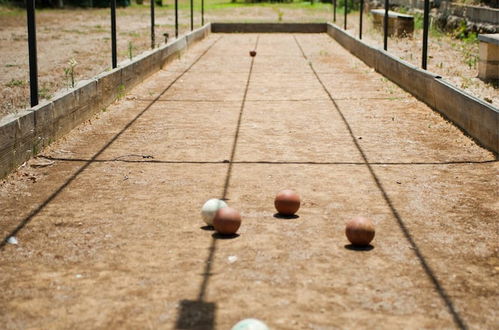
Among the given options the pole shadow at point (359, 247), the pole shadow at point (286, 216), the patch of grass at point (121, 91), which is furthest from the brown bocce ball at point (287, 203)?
the patch of grass at point (121, 91)

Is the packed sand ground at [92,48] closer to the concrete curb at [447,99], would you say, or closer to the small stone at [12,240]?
the concrete curb at [447,99]

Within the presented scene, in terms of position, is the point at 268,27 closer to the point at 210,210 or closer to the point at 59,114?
the point at 59,114

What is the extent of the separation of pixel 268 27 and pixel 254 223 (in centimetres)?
A: 2808

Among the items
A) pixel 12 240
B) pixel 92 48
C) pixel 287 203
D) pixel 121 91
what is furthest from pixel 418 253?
pixel 92 48

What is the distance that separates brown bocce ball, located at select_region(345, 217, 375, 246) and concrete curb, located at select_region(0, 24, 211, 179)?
344 centimetres

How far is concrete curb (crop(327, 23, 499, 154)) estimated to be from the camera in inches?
354

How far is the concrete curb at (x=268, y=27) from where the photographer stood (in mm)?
33125

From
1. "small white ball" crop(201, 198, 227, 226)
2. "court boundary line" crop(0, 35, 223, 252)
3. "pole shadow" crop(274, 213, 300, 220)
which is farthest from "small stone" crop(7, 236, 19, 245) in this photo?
"pole shadow" crop(274, 213, 300, 220)

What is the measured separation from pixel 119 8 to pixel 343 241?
43328mm

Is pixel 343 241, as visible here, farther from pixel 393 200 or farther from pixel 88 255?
pixel 88 255

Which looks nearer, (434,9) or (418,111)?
(418,111)

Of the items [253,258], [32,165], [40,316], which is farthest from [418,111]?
[40,316]

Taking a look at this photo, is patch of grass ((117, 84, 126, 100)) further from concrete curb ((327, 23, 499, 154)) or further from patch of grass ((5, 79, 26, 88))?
concrete curb ((327, 23, 499, 154))

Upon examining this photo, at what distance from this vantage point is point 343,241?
225 inches
